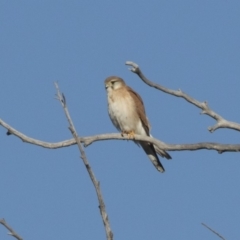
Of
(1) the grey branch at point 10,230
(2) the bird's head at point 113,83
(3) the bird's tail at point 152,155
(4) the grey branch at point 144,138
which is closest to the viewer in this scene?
(1) the grey branch at point 10,230

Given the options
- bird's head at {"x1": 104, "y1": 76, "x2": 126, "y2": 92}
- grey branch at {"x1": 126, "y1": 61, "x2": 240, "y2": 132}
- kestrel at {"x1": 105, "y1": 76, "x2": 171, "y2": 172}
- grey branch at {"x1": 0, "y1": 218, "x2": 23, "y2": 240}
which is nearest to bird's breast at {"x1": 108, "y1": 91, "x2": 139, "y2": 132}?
kestrel at {"x1": 105, "y1": 76, "x2": 171, "y2": 172}

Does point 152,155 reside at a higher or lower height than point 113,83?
lower

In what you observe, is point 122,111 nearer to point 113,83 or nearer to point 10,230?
point 113,83

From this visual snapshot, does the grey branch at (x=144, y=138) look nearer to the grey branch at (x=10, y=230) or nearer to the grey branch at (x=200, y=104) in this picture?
the grey branch at (x=200, y=104)

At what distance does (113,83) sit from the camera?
7480 millimetres

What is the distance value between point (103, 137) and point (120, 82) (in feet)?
8.52

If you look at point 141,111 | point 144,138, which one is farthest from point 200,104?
point 141,111

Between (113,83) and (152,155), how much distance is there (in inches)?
41.2

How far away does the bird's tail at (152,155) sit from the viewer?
6984 mm

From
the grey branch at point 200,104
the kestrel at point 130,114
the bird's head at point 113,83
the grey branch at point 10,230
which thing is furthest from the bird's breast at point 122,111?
the grey branch at point 10,230

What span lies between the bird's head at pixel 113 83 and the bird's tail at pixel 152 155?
2.71 feet

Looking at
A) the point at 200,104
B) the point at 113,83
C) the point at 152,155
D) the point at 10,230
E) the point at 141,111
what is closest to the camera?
the point at 10,230

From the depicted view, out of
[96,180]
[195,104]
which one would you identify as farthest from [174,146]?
[96,180]

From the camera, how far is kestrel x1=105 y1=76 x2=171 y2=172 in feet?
23.1
